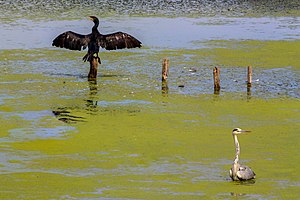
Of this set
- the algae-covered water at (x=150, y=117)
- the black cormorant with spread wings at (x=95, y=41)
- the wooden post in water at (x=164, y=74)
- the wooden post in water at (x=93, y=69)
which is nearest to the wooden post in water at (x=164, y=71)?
the wooden post in water at (x=164, y=74)

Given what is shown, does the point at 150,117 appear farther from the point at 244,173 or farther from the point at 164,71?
the point at 244,173

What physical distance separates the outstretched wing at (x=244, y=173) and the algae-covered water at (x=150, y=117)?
4.0 inches

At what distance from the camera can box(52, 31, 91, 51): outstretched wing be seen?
20734 millimetres

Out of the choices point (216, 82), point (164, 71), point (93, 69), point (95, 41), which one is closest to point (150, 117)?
point (216, 82)

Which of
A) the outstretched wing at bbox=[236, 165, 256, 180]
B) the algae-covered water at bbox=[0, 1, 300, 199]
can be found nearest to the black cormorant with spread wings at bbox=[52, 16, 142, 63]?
the algae-covered water at bbox=[0, 1, 300, 199]

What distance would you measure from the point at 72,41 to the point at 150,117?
5195mm

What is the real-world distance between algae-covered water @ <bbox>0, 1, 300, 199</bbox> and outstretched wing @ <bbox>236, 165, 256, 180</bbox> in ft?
0.33

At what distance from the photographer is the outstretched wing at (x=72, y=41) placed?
2073 cm

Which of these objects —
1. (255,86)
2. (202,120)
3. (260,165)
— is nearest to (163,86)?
(255,86)

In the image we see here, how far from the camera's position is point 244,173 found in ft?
38.1

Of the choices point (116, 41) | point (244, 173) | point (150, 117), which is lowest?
point (150, 117)

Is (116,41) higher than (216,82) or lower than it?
higher

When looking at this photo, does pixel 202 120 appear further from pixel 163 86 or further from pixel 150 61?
pixel 150 61

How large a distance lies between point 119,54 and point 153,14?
1220 cm
